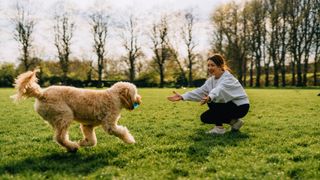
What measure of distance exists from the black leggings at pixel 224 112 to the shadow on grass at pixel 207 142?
425mm

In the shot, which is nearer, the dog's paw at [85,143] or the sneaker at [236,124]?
the dog's paw at [85,143]

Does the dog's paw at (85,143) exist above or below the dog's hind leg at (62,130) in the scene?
below

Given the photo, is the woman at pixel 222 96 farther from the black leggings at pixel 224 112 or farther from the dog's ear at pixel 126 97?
the dog's ear at pixel 126 97

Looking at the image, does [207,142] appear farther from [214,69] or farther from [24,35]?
[24,35]

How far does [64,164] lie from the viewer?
707cm

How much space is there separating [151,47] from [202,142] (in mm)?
72213

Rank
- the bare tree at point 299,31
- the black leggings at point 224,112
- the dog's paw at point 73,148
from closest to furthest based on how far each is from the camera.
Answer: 1. the dog's paw at point 73,148
2. the black leggings at point 224,112
3. the bare tree at point 299,31

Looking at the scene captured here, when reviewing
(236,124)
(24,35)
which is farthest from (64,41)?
(236,124)

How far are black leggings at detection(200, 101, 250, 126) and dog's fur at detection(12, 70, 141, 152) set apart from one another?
2.77m

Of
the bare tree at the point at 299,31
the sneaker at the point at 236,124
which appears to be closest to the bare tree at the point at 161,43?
the bare tree at the point at 299,31

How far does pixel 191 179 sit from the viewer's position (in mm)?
6273

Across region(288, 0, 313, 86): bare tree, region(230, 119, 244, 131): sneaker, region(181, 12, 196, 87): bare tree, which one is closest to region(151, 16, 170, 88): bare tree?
region(181, 12, 196, 87): bare tree

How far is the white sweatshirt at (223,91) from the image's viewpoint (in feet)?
32.8

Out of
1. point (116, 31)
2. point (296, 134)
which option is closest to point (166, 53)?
point (116, 31)
